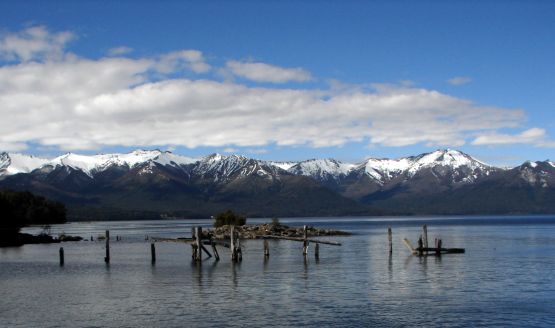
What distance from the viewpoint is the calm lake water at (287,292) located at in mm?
37438

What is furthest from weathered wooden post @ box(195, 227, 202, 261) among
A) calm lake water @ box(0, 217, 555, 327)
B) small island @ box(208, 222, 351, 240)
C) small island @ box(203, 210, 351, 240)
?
small island @ box(208, 222, 351, 240)

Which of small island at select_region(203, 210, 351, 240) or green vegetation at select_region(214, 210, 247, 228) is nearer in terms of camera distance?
small island at select_region(203, 210, 351, 240)

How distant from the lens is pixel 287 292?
155 ft

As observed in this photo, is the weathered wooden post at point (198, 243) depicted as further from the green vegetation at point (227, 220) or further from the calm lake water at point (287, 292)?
the green vegetation at point (227, 220)

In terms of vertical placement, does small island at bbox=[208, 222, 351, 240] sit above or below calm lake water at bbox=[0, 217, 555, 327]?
above

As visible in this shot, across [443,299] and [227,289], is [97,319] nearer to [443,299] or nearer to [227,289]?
[227,289]

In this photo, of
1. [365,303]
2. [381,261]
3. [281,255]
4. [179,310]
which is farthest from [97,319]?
[281,255]

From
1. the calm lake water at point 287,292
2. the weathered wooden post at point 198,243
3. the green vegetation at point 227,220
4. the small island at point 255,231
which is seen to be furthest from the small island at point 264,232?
the calm lake water at point 287,292

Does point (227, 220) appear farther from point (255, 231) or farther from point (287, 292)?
point (287, 292)

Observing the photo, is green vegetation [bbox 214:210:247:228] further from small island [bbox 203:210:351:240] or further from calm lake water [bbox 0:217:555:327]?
calm lake water [bbox 0:217:555:327]

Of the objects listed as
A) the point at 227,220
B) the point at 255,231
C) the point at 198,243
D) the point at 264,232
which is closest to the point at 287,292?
the point at 198,243

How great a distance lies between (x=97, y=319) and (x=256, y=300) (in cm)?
1024

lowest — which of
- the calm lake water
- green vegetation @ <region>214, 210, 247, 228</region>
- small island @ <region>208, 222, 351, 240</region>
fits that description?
the calm lake water

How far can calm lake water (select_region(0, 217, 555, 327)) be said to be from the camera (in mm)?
37438
